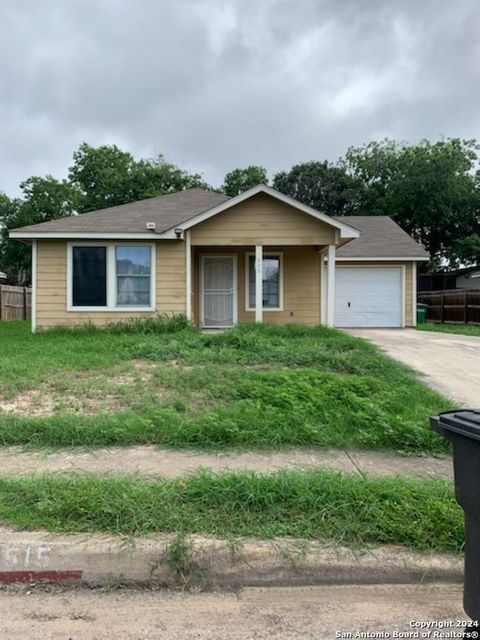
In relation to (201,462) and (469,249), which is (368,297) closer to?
(201,462)

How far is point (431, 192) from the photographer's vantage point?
30.5 metres

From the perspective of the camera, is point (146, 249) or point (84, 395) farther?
point (146, 249)

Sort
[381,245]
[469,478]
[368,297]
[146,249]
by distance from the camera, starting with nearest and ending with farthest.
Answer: [469,478] → [146,249] → [368,297] → [381,245]

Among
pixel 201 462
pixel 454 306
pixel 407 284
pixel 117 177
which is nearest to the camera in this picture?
pixel 201 462

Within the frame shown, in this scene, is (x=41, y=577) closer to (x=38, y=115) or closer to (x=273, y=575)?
(x=273, y=575)

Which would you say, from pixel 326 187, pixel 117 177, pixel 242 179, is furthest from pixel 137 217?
pixel 326 187

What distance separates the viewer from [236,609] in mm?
2385

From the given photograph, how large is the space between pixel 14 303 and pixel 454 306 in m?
21.2

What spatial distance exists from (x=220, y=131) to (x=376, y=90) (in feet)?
32.2

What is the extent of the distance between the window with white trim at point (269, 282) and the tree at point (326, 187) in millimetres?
22590

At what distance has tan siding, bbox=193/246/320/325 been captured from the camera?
14.6 metres

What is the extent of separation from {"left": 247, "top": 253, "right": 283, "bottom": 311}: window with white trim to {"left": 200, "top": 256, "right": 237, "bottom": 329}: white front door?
0.47 metres

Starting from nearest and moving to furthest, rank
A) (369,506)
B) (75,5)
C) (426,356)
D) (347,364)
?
(369,506)
(347,364)
(426,356)
(75,5)

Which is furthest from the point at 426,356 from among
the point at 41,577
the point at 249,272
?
the point at 41,577
